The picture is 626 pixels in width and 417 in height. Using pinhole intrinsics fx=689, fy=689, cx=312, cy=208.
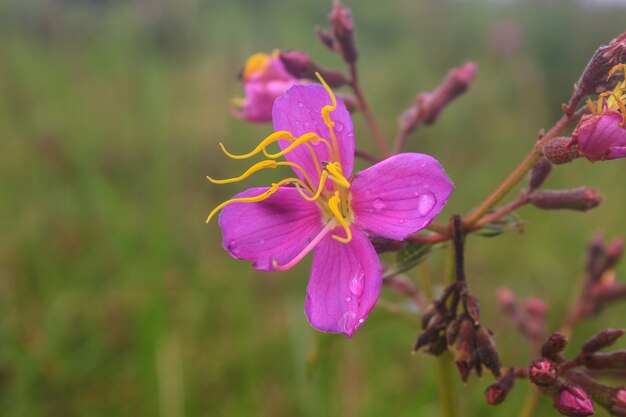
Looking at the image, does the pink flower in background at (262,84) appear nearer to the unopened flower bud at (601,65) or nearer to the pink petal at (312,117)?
the pink petal at (312,117)

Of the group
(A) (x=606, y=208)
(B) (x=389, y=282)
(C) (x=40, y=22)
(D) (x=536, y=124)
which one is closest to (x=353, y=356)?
(B) (x=389, y=282)

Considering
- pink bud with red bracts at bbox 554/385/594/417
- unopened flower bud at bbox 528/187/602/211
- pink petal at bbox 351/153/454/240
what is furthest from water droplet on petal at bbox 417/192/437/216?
pink bud with red bracts at bbox 554/385/594/417

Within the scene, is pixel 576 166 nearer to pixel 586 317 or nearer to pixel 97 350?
pixel 586 317

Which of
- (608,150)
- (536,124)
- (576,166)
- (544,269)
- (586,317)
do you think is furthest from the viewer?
(536,124)

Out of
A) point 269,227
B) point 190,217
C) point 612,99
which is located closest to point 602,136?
point 612,99

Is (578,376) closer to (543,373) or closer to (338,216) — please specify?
(543,373)

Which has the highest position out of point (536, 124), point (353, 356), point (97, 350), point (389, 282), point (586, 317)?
point (389, 282)
